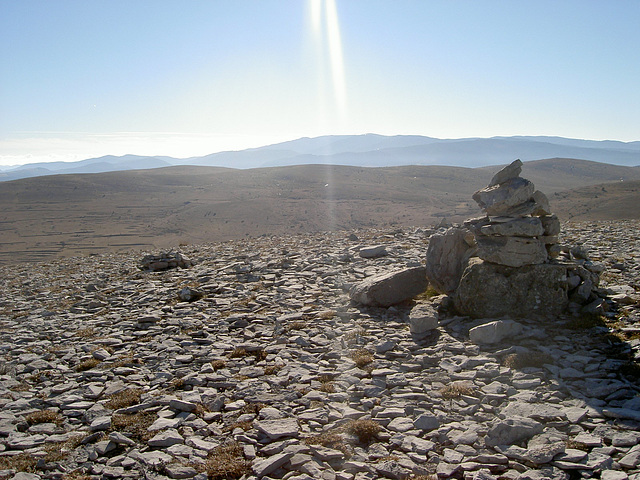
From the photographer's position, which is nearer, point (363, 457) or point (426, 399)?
point (363, 457)

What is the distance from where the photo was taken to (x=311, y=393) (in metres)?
7.43

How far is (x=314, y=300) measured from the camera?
12930 millimetres

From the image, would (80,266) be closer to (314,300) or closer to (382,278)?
(314,300)

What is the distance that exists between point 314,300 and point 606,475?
8.74 m

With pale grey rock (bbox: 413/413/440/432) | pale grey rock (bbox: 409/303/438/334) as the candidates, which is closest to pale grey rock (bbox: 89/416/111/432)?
pale grey rock (bbox: 413/413/440/432)

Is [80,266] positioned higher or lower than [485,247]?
lower

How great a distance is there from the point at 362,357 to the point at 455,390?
206 cm

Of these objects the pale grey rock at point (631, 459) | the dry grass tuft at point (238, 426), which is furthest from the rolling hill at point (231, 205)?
the dry grass tuft at point (238, 426)

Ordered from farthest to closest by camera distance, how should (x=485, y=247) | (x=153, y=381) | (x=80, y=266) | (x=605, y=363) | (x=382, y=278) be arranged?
(x=80, y=266), (x=382, y=278), (x=485, y=247), (x=153, y=381), (x=605, y=363)

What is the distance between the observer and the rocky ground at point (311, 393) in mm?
5559

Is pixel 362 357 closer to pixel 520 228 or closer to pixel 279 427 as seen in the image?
pixel 279 427

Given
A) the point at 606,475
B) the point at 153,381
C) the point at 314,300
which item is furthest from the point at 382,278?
the point at 606,475

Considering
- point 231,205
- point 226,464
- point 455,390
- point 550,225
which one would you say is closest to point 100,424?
point 226,464

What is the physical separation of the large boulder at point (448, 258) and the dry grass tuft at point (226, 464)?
7696 millimetres
